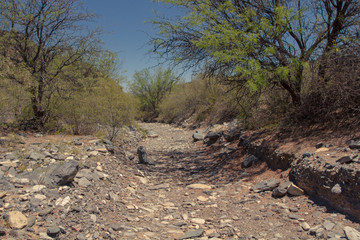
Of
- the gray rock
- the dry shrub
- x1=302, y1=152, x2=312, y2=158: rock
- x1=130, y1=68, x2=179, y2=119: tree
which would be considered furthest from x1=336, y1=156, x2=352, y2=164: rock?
x1=130, y1=68, x2=179, y2=119: tree

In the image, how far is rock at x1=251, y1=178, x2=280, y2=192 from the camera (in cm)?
493

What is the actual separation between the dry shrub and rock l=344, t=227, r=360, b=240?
259cm

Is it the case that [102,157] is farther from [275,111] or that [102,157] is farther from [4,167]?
[275,111]

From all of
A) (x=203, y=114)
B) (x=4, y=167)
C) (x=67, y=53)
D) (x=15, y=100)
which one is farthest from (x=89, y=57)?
(x=203, y=114)

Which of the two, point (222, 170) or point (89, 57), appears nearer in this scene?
point (222, 170)

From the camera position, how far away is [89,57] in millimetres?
9492

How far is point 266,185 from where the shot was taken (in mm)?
5043

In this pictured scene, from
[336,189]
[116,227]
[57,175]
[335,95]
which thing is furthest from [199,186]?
[335,95]

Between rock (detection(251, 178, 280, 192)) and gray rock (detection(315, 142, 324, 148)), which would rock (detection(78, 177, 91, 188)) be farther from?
gray rock (detection(315, 142, 324, 148))

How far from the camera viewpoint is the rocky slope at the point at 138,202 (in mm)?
3373

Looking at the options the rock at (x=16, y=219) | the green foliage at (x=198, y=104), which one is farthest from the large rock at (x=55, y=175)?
the green foliage at (x=198, y=104)

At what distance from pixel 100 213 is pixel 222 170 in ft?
12.3

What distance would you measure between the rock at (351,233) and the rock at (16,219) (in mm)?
3805

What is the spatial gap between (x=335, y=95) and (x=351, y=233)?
347 centimetres
